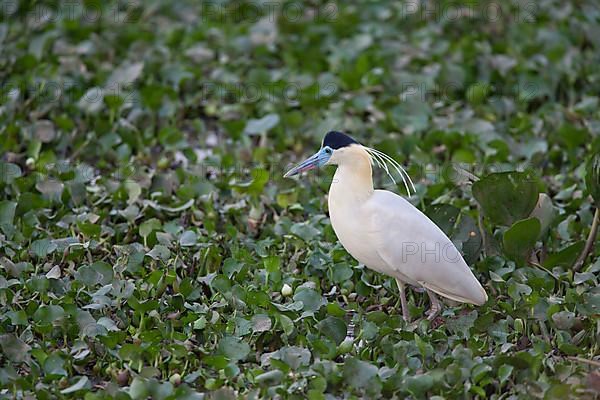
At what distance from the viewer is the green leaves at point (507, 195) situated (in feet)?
15.8

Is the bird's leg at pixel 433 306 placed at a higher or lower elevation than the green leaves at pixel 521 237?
lower

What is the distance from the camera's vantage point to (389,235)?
14.6 ft

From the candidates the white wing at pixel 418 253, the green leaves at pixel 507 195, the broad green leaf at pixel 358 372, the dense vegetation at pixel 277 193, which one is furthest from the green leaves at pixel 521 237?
the broad green leaf at pixel 358 372

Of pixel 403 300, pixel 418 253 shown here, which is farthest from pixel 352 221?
pixel 403 300

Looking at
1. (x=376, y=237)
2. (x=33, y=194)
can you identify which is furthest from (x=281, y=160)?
(x=376, y=237)

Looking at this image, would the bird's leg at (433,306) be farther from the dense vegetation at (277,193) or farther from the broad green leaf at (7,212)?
the broad green leaf at (7,212)

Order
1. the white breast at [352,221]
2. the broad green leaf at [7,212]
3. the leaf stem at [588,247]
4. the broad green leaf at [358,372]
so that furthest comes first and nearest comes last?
the broad green leaf at [7,212] < the leaf stem at [588,247] < the white breast at [352,221] < the broad green leaf at [358,372]

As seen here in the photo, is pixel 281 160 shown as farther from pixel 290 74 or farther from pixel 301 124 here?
pixel 290 74

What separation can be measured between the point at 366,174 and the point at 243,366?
3.32 feet

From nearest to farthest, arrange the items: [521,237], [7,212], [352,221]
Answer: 1. [352,221]
2. [521,237]
3. [7,212]

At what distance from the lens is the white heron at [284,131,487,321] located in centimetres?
445

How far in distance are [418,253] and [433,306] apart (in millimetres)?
348

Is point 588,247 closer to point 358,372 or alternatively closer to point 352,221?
point 352,221

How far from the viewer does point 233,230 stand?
5.30 metres
